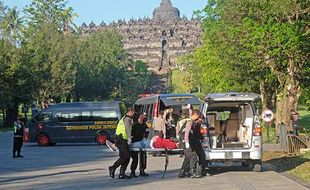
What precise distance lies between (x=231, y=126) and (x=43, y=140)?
18.5m

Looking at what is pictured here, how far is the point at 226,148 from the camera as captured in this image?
58.7 feet

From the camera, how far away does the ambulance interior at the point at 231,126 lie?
18.4m

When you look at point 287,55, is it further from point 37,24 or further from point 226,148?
point 37,24

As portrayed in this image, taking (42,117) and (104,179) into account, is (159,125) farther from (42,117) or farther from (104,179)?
(42,117)

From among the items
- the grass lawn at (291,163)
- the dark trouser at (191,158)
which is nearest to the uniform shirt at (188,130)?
the dark trouser at (191,158)

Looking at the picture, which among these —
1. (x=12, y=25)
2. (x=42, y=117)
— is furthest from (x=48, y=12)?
(x=42, y=117)

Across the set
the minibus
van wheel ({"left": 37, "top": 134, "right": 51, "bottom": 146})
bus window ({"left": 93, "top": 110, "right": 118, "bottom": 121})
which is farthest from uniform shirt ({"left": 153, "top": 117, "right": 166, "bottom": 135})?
van wheel ({"left": 37, "top": 134, "right": 51, "bottom": 146})

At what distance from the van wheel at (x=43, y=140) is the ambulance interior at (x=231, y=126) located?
1770cm

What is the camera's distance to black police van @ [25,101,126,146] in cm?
3656

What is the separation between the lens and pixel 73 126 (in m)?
36.6

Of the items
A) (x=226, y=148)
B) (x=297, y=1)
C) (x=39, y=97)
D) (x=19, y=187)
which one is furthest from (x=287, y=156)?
(x=39, y=97)

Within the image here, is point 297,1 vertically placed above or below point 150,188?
above

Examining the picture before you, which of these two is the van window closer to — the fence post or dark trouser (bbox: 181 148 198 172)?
the fence post

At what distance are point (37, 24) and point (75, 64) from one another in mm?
9773
